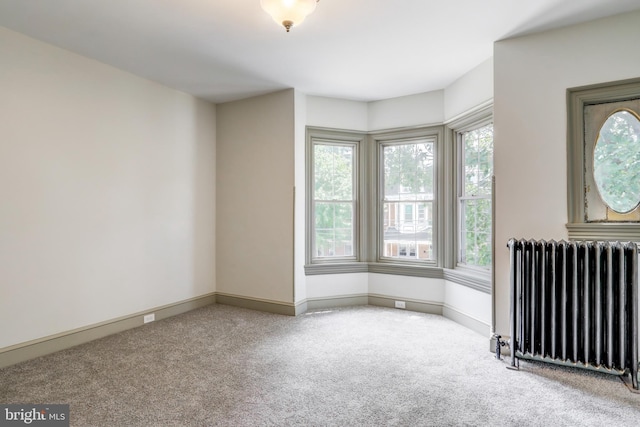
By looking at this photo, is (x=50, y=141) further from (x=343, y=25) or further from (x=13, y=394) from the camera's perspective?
(x=343, y=25)

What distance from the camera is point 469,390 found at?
99.5 inches

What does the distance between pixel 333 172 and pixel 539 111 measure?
2.58 metres

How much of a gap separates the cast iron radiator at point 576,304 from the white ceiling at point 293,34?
1.87m

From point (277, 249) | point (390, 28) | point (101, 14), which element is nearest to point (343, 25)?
point (390, 28)

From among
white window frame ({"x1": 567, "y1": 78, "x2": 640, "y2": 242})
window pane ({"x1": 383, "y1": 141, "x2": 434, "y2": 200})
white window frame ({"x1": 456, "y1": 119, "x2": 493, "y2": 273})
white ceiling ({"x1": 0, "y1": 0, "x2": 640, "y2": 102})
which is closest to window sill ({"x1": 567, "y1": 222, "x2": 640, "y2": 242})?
white window frame ({"x1": 567, "y1": 78, "x2": 640, "y2": 242})

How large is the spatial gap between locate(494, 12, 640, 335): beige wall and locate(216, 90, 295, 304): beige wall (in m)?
2.40

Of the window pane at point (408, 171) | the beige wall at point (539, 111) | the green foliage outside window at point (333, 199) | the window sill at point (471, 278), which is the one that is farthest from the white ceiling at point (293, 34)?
the window sill at point (471, 278)

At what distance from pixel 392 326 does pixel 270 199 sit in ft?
7.20

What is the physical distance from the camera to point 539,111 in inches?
121

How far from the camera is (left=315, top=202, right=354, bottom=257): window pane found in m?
4.88

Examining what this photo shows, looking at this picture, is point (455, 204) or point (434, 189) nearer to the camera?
point (455, 204)

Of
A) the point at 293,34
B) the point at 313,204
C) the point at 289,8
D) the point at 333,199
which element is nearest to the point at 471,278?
→ the point at 333,199

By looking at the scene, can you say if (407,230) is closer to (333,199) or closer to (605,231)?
(333,199)

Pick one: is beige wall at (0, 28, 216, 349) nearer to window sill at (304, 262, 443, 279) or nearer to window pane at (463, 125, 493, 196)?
window sill at (304, 262, 443, 279)
